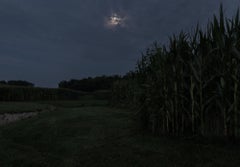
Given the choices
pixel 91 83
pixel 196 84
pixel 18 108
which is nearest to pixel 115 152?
pixel 196 84

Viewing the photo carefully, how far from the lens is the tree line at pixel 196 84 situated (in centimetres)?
290

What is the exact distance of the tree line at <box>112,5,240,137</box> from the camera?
2900 mm

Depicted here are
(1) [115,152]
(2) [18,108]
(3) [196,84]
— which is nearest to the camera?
(1) [115,152]

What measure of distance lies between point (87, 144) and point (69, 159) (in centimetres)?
81

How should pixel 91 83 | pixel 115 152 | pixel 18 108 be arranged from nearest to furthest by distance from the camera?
pixel 115 152 → pixel 18 108 → pixel 91 83

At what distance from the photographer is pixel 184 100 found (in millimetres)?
3508

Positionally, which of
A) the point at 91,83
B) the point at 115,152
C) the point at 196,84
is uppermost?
the point at 91,83

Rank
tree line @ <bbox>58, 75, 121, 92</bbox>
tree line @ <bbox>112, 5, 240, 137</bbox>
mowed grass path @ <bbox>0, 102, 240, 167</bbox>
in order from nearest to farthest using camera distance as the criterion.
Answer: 1. mowed grass path @ <bbox>0, 102, 240, 167</bbox>
2. tree line @ <bbox>112, 5, 240, 137</bbox>
3. tree line @ <bbox>58, 75, 121, 92</bbox>

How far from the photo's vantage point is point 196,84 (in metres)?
3.29

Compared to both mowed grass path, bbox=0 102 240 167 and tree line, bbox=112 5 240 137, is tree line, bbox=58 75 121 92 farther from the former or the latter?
mowed grass path, bbox=0 102 240 167

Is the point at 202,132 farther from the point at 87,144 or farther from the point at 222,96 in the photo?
the point at 87,144

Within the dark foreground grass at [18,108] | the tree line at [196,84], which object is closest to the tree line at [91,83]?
the dark foreground grass at [18,108]

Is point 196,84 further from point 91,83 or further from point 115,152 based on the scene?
point 91,83

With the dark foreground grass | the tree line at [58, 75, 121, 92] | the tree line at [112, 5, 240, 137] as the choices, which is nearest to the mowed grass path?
the tree line at [112, 5, 240, 137]
